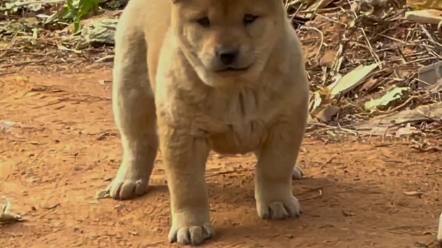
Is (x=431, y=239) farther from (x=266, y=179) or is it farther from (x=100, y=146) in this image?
(x=100, y=146)

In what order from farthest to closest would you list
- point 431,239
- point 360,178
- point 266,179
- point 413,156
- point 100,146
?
point 100,146 → point 413,156 → point 360,178 → point 266,179 → point 431,239

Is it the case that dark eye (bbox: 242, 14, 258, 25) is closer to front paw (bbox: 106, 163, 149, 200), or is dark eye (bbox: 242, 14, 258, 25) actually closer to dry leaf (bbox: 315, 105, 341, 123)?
front paw (bbox: 106, 163, 149, 200)

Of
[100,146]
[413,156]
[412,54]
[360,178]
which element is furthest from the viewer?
[412,54]

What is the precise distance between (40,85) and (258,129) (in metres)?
4.08

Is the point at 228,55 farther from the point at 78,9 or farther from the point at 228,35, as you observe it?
the point at 78,9

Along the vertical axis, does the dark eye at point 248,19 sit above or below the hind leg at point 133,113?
above

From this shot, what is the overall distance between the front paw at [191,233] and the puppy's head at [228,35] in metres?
0.71

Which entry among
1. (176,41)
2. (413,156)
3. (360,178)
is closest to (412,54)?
(413,156)

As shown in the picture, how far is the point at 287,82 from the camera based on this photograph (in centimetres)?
408

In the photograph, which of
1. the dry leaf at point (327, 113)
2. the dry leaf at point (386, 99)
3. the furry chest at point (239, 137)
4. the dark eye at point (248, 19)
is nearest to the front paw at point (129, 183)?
the furry chest at point (239, 137)

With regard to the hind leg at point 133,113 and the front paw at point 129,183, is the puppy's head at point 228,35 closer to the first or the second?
the hind leg at point 133,113

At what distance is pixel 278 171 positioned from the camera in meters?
4.23

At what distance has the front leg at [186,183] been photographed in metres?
4.05

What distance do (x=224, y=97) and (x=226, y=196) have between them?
91 cm
